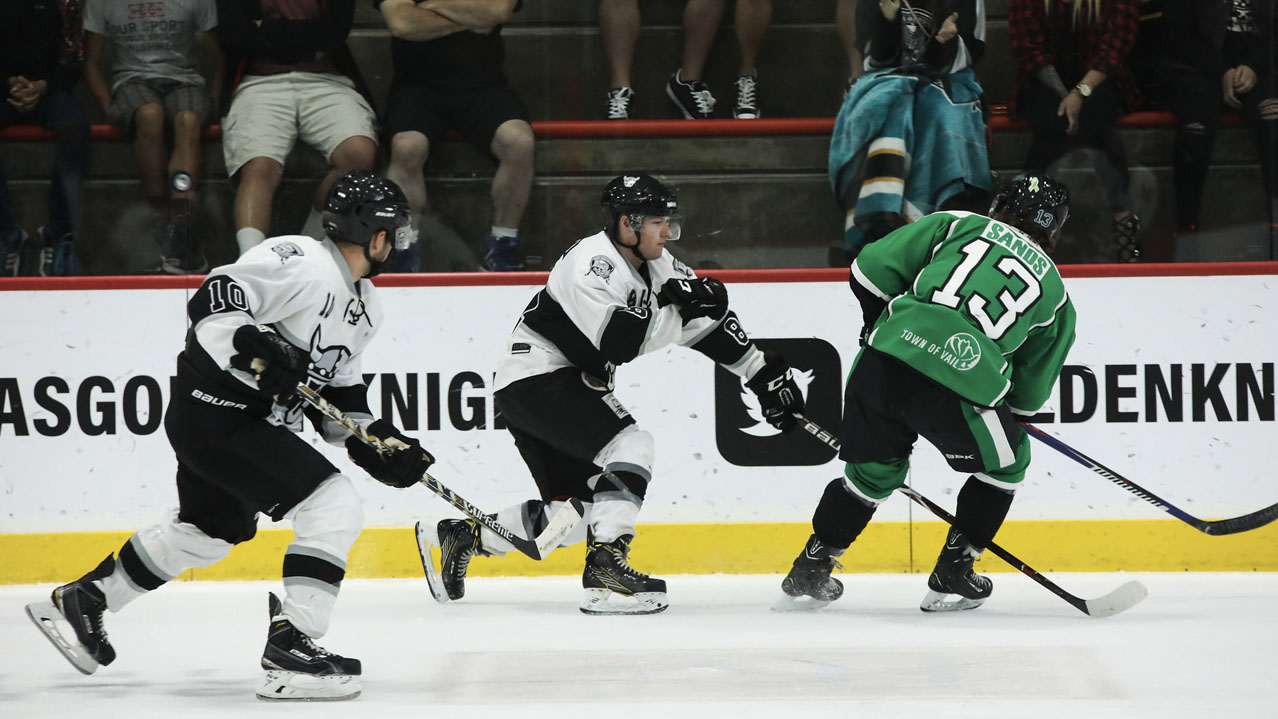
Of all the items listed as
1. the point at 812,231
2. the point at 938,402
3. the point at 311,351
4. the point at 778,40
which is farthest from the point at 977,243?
the point at 311,351

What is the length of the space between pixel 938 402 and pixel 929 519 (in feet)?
2.84

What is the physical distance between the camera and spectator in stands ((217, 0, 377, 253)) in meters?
4.09

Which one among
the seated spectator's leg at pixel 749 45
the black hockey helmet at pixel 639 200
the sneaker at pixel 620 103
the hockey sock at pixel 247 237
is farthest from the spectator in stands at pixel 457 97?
the black hockey helmet at pixel 639 200

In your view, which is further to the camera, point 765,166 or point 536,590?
point 765,166

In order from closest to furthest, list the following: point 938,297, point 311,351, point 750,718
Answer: point 750,718, point 311,351, point 938,297

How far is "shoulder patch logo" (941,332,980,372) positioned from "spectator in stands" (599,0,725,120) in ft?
4.75

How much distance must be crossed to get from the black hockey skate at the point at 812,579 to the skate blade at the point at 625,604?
0.31 m

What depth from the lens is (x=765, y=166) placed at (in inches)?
164

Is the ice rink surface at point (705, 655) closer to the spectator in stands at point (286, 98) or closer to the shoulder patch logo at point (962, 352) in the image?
the shoulder patch logo at point (962, 352)

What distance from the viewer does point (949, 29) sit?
4148 mm

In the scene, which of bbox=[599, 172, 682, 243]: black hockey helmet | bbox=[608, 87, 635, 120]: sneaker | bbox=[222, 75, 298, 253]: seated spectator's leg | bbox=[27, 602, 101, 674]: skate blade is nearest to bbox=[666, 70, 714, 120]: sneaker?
bbox=[608, 87, 635, 120]: sneaker

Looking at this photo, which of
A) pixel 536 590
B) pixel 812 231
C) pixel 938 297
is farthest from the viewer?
pixel 812 231

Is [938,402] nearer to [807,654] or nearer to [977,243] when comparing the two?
[977,243]

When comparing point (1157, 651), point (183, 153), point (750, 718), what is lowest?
point (1157, 651)
